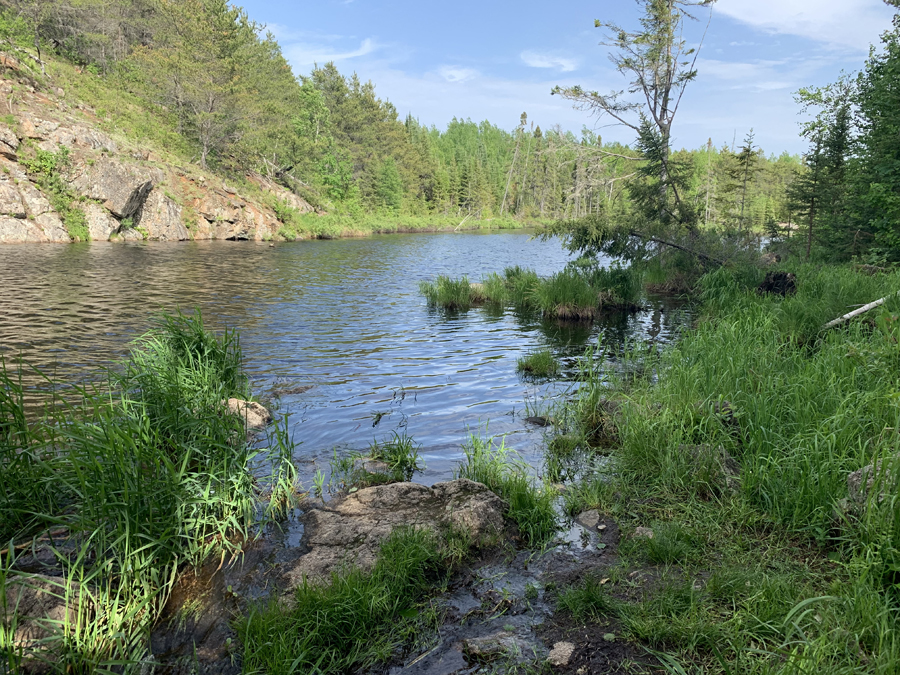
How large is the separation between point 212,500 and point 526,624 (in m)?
2.36

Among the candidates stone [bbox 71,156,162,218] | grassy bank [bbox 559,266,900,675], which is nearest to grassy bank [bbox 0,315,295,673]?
grassy bank [bbox 559,266,900,675]

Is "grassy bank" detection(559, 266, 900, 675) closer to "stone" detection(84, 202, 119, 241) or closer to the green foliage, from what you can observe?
the green foliage

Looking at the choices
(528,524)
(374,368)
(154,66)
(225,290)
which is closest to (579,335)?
(374,368)

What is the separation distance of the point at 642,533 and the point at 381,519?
210 centimetres

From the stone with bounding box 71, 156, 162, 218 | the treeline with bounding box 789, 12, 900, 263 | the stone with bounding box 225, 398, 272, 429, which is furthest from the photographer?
the stone with bounding box 71, 156, 162, 218

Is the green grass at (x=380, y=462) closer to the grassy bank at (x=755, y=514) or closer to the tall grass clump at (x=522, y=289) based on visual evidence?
the grassy bank at (x=755, y=514)

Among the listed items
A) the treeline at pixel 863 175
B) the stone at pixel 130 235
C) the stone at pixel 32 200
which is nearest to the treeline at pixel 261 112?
the treeline at pixel 863 175

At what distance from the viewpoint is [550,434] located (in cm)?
680

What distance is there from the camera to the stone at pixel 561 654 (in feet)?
9.47

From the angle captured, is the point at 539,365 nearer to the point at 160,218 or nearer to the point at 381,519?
the point at 381,519

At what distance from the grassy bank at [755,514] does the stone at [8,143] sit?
115 feet

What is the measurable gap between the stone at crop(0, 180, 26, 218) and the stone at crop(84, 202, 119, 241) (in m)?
3.30

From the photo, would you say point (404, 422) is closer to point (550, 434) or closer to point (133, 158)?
point (550, 434)

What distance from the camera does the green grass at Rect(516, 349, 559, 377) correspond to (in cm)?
995
